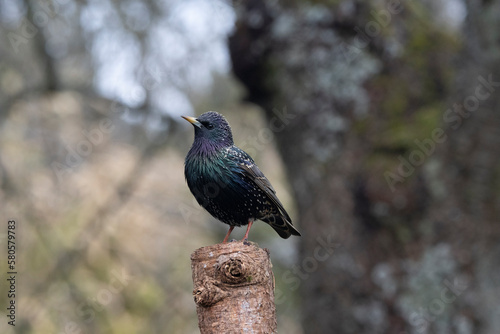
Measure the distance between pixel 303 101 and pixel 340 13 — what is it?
836 mm

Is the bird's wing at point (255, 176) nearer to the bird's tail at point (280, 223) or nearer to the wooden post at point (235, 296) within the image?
the bird's tail at point (280, 223)

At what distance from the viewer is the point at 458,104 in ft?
15.6

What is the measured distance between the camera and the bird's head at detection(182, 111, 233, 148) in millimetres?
3677

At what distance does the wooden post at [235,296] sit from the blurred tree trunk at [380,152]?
2.31 m

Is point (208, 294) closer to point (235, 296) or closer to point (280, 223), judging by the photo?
point (235, 296)

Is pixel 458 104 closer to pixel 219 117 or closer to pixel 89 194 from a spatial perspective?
pixel 219 117

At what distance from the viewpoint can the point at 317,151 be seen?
511cm

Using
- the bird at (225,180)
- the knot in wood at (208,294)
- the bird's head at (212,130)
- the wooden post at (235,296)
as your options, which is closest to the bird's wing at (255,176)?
the bird at (225,180)

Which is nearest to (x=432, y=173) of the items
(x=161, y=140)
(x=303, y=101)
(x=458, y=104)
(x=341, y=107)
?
(x=458, y=104)

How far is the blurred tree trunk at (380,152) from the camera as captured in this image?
4.59 m

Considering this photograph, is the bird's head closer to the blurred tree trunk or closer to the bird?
the bird

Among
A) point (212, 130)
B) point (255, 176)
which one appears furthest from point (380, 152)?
point (212, 130)

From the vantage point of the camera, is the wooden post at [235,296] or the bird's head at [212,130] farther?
the bird's head at [212,130]

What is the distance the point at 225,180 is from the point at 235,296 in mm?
1127
